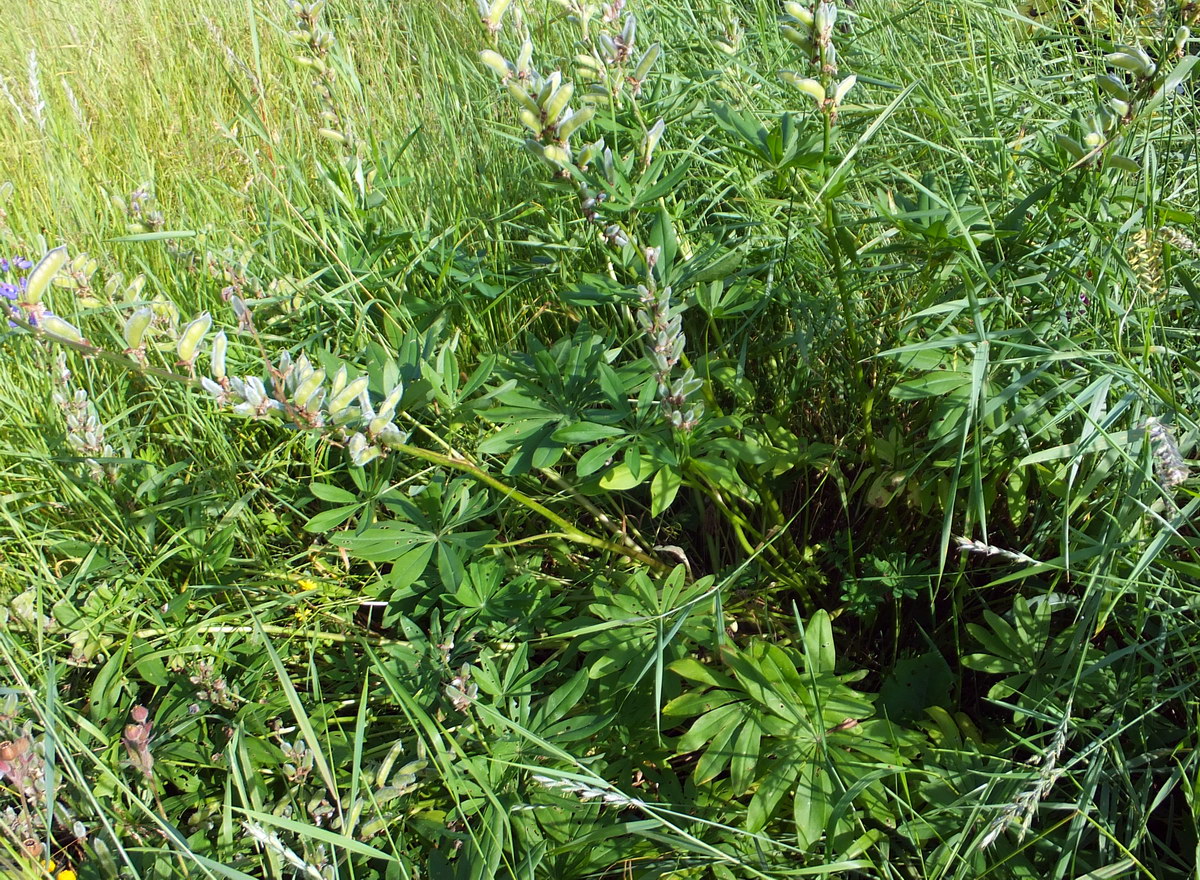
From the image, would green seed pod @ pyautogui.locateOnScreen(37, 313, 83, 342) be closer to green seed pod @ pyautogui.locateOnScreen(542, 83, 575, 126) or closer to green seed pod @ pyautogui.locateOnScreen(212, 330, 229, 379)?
green seed pod @ pyautogui.locateOnScreen(212, 330, 229, 379)

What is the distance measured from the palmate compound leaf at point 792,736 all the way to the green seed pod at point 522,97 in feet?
3.06

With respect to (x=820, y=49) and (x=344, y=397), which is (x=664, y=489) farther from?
(x=820, y=49)

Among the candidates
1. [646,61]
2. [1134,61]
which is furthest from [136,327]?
[1134,61]

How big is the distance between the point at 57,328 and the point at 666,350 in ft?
2.84

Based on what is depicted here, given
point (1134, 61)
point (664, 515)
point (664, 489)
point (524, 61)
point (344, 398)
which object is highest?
point (524, 61)

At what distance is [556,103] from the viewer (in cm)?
142

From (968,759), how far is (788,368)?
2.96 ft

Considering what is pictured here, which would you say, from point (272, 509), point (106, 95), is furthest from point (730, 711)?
point (106, 95)

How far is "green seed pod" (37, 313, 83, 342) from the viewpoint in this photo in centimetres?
120

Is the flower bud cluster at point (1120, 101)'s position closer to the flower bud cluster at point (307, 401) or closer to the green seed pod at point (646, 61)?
the green seed pod at point (646, 61)

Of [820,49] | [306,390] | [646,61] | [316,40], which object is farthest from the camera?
[316,40]

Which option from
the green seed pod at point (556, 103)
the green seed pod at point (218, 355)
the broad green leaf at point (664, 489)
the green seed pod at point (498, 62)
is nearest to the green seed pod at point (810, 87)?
the green seed pod at point (556, 103)

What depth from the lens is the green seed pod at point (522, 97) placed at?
56.2 inches

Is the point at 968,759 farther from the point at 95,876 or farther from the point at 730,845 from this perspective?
the point at 95,876
